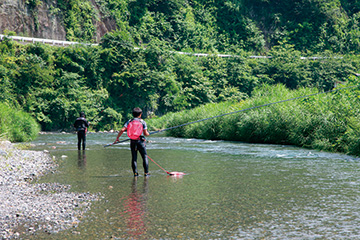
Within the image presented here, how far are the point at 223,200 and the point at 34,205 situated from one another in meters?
3.04

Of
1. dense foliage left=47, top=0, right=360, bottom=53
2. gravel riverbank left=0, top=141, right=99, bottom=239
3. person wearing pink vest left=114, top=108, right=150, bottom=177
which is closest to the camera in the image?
gravel riverbank left=0, top=141, right=99, bottom=239

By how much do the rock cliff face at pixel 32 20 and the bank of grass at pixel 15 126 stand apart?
18658 mm

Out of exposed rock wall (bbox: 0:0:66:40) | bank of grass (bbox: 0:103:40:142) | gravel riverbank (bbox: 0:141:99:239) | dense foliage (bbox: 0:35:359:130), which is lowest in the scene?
gravel riverbank (bbox: 0:141:99:239)

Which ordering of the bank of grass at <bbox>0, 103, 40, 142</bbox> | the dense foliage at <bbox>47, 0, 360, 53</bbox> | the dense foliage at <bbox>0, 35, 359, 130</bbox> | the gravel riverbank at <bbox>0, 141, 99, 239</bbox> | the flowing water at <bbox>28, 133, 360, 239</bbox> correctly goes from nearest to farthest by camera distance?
the flowing water at <bbox>28, 133, 360, 239</bbox>, the gravel riverbank at <bbox>0, 141, 99, 239</bbox>, the bank of grass at <bbox>0, 103, 40, 142</bbox>, the dense foliage at <bbox>0, 35, 359, 130</bbox>, the dense foliage at <bbox>47, 0, 360, 53</bbox>

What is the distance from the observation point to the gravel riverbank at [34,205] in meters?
5.20

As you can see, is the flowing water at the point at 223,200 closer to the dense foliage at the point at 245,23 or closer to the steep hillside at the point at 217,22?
the steep hillside at the point at 217,22

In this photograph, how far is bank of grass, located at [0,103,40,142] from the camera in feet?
69.6

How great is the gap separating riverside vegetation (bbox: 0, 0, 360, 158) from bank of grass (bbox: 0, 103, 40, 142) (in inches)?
382

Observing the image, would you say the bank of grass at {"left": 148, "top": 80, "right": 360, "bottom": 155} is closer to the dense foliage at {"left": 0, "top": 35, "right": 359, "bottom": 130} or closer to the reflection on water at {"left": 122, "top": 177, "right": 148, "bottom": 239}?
the reflection on water at {"left": 122, "top": 177, "right": 148, "bottom": 239}

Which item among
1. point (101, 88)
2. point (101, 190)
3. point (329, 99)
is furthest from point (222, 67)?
point (101, 190)

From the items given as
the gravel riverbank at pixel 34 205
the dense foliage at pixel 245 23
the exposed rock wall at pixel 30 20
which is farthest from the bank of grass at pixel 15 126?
the dense foliage at pixel 245 23

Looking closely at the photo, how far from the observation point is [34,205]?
6.27 meters

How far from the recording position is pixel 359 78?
1677 cm

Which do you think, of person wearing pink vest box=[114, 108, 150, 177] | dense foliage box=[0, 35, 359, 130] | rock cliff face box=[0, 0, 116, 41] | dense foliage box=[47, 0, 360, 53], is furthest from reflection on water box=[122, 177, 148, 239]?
dense foliage box=[47, 0, 360, 53]
